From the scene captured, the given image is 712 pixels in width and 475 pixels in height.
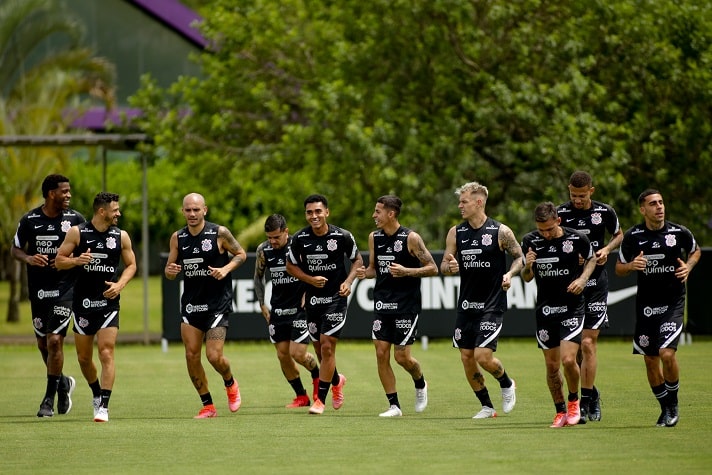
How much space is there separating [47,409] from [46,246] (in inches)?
69.9

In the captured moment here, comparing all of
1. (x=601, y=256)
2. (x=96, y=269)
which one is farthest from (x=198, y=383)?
(x=601, y=256)

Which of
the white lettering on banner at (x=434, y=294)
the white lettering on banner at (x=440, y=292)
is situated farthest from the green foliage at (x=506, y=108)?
the white lettering on banner at (x=440, y=292)

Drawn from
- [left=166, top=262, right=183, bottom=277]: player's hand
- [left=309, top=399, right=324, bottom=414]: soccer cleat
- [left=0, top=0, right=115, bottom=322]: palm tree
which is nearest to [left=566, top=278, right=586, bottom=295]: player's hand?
[left=309, top=399, right=324, bottom=414]: soccer cleat

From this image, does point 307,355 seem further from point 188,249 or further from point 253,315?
point 253,315

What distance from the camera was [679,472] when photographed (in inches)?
394

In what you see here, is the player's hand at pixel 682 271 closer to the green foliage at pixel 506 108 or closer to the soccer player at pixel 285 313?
the soccer player at pixel 285 313

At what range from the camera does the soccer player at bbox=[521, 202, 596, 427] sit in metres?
12.8

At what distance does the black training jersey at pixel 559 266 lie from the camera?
12.9 meters

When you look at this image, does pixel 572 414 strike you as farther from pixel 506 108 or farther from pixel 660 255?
pixel 506 108

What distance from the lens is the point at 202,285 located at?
14258mm

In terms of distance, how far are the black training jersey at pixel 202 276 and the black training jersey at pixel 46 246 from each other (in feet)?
4.70

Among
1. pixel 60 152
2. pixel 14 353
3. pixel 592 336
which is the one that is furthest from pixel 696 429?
pixel 60 152

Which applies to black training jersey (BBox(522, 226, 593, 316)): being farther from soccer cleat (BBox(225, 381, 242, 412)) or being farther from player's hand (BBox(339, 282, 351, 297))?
soccer cleat (BBox(225, 381, 242, 412))

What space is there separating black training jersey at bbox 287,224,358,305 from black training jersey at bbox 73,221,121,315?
1.96 metres
